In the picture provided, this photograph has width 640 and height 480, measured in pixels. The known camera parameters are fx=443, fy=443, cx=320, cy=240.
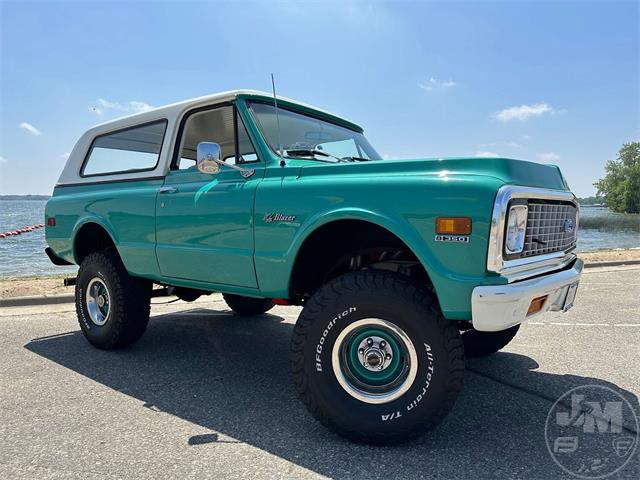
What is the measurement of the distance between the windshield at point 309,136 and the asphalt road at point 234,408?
5.88 ft

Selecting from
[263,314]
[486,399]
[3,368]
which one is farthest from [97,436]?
[263,314]

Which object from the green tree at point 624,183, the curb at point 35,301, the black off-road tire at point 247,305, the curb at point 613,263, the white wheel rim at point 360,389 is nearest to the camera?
the white wheel rim at point 360,389

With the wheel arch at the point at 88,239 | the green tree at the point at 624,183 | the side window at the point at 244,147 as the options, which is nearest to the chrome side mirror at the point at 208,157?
the side window at the point at 244,147

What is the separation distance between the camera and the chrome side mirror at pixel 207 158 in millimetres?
2889

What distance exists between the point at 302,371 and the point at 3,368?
2799 mm

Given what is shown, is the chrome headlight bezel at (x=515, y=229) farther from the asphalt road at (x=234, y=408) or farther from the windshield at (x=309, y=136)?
the windshield at (x=309, y=136)

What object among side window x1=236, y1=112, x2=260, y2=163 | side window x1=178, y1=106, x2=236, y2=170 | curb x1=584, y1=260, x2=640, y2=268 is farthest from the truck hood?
curb x1=584, y1=260, x2=640, y2=268

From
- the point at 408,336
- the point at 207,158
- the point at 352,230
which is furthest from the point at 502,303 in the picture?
the point at 207,158

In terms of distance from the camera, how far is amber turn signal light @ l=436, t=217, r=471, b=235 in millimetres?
2184

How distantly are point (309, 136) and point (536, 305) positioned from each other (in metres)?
2.14

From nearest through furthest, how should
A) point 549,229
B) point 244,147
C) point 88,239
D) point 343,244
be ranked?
point 549,229, point 343,244, point 244,147, point 88,239

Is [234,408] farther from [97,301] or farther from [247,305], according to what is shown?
[247,305]

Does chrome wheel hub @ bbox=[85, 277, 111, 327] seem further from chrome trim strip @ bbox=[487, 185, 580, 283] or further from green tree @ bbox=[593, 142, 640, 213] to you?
green tree @ bbox=[593, 142, 640, 213]

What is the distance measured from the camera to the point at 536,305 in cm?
236
